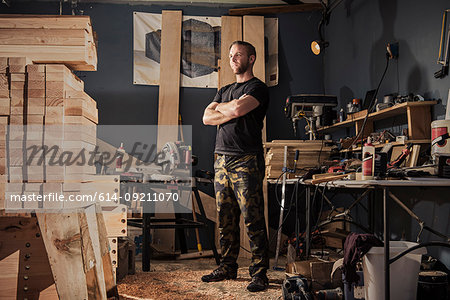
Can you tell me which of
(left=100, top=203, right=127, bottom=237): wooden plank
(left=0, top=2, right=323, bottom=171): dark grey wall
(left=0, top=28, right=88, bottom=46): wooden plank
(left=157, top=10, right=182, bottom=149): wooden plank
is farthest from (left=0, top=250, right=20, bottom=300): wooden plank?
(left=0, top=2, right=323, bottom=171): dark grey wall

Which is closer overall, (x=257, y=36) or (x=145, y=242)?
(x=145, y=242)

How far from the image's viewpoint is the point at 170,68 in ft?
16.8

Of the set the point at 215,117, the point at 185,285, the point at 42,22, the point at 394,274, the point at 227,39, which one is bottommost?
the point at 185,285

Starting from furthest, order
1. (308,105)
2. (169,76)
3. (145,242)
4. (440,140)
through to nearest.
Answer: (169,76)
(308,105)
(145,242)
(440,140)

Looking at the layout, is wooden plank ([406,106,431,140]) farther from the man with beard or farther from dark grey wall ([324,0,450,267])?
the man with beard

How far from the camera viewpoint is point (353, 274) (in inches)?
86.0

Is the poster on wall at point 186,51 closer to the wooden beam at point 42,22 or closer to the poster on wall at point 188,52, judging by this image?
the poster on wall at point 188,52

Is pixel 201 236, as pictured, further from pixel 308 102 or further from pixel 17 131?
pixel 17 131

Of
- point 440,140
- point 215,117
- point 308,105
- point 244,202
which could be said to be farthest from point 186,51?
point 440,140

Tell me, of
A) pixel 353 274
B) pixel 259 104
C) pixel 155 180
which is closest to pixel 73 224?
pixel 353 274

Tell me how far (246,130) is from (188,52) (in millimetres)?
2491

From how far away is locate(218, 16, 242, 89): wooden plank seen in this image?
16.6ft

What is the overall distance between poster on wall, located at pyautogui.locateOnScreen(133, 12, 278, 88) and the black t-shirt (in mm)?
2137

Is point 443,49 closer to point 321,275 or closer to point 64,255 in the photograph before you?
point 321,275
